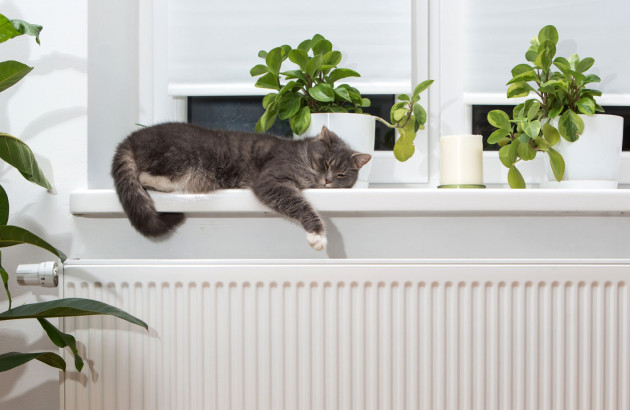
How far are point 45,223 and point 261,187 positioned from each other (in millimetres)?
519

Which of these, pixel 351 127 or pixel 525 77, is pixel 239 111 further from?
pixel 525 77

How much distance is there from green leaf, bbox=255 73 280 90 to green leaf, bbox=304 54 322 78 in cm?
8

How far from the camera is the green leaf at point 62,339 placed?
40.3 inches

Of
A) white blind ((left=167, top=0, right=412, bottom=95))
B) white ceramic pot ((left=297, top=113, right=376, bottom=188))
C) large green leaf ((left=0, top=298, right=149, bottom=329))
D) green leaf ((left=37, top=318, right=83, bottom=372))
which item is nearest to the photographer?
large green leaf ((left=0, top=298, right=149, bottom=329))

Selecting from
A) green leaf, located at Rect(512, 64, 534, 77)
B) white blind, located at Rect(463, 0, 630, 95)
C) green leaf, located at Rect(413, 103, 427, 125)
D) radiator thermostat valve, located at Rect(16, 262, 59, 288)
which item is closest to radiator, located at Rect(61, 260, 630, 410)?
radiator thermostat valve, located at Rect(16, 262, 59, 288)

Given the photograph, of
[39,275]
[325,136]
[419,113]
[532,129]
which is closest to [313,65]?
[325,136]

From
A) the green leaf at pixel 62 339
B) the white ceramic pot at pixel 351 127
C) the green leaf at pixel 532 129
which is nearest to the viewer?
the green leaf at pixel 62 339

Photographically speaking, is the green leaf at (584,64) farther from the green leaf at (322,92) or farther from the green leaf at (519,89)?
the green leaf at (322,92)

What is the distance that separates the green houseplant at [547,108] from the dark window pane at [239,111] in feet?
1.08

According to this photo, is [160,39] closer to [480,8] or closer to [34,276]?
[34,276]

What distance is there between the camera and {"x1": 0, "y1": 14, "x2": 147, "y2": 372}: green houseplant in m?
0.92

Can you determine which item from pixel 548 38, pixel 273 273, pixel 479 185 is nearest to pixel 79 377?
pixel 273 273

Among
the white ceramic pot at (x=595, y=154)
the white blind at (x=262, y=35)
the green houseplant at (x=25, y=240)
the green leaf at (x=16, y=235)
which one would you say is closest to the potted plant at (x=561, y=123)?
the white ceramic pot at (x=595, y=154)

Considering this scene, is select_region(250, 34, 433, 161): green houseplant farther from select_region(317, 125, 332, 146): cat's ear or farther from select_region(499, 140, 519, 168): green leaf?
select_region(499, 140, 519, 168): green leaf
